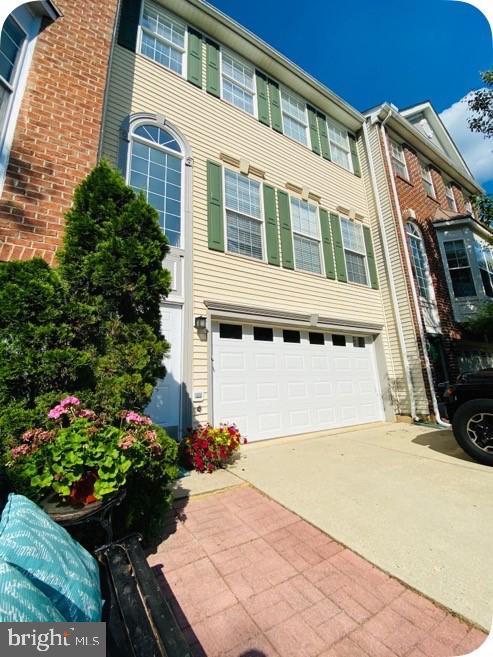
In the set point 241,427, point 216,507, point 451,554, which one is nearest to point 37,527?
point 216,507

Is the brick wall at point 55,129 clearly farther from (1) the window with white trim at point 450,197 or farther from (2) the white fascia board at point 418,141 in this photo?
(1) the window with white trim at point 450,197

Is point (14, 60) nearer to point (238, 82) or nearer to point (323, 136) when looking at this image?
point (238, 82)

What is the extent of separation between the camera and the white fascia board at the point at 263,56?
689cm

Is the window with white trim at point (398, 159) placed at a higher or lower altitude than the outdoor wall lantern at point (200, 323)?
higher

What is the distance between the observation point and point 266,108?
7.93 meters

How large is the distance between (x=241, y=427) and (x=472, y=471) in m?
3.54

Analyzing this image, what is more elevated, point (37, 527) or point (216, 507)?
point (37, 527)

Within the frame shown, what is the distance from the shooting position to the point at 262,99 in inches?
313

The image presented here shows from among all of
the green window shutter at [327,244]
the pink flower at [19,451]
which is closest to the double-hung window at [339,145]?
the green window shutter at [327,244]

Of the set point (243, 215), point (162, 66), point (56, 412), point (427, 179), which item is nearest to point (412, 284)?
point (243, 215)

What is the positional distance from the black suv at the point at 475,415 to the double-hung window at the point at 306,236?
4258mm

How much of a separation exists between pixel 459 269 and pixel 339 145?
591cm

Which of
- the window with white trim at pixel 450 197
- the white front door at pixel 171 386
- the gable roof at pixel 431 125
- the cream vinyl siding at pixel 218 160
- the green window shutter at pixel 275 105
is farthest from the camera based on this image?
the gable roof at pixel 431 125

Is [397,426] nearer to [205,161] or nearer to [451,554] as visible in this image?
[451,554]
